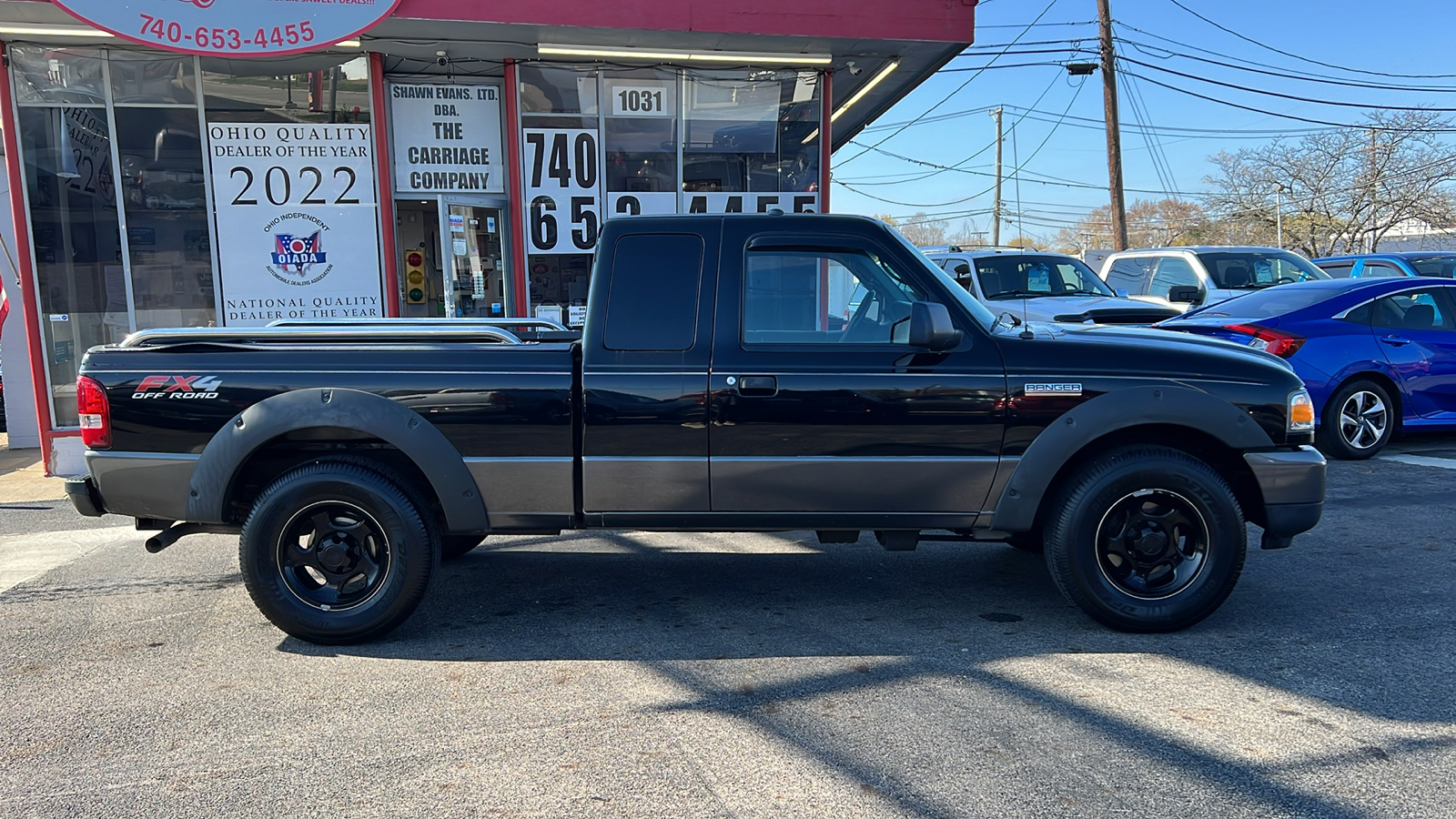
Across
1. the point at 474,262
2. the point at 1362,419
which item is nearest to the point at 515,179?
the point at 474,262

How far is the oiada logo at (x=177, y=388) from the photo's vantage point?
177 inches

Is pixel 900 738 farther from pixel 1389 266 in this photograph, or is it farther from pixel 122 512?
pixel 1389 266

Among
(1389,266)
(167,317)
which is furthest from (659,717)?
(1389,266)

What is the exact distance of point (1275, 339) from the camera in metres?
8.77

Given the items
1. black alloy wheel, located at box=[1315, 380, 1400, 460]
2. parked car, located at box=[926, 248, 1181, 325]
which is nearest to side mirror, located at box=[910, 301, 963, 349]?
black alloy wheel, located at box=[1315, 380, 1400, 460]

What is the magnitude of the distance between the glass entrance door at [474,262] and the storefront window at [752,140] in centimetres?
225

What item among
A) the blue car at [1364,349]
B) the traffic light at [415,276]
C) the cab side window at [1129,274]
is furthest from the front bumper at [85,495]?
the cab side window at [1129,274]

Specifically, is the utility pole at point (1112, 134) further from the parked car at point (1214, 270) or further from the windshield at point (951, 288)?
the windshield at point (951, 288)

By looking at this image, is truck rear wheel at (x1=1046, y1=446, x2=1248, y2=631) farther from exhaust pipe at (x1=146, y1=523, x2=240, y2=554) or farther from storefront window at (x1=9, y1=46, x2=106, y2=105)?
storefront window at (x1=9, y1=46, x2=106, y2=105)

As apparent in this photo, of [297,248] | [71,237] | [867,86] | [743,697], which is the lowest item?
[743,697]

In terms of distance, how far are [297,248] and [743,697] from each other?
858 centimetres

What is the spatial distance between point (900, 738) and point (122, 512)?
369 centimetres

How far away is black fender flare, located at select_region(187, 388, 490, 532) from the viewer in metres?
4.45

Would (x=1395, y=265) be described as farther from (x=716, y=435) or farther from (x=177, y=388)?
(x=177, y=388)
